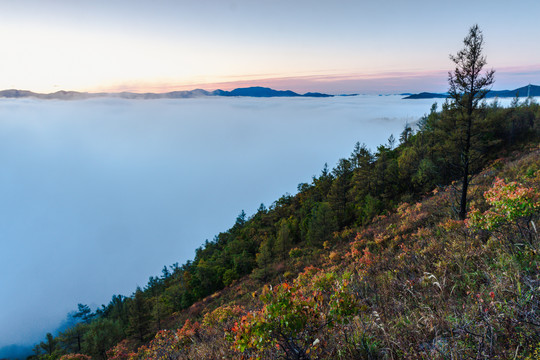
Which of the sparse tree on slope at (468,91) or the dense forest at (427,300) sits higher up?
the sparse tree on slope at (468,91)

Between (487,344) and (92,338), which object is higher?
(487,344)

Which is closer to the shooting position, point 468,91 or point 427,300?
point 427,300

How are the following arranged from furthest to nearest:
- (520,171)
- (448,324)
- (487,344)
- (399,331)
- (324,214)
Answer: (324,214) < (520,171) < (399,331) < (448,324) < (487,344)

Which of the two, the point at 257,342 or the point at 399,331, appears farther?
the point at 399,331

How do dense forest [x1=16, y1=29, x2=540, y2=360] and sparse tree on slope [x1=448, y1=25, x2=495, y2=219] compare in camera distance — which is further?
sparse tree on slope [x1=448, y1=25, x2=495, y2=219]

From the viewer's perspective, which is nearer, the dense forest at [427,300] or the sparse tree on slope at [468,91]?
the dense forest at [427,300]

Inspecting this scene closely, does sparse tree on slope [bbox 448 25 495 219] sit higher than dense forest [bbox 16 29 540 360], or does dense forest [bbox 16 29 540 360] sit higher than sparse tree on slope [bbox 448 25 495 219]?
sparse tree on slope [bbox 448 25 495 219]

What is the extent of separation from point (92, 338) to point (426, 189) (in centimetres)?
5612

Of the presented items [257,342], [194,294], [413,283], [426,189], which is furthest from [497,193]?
[194,294]

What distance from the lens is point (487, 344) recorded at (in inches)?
99.0

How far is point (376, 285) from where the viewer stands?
237 inches

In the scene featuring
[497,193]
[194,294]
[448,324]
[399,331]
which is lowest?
[194,294]

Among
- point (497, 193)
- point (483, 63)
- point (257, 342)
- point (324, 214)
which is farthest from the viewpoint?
point (324, 214)

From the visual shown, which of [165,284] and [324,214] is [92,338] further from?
[165,284]
